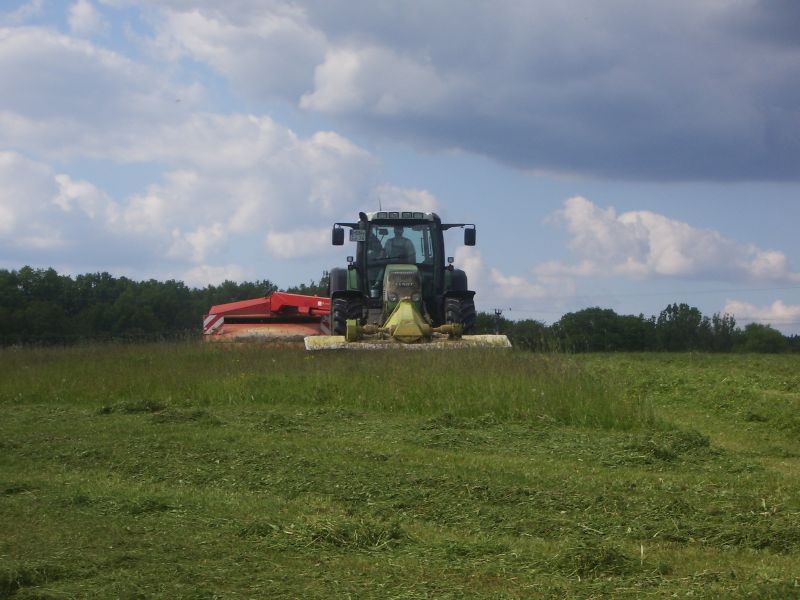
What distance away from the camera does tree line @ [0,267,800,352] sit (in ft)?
103

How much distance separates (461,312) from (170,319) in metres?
23.9

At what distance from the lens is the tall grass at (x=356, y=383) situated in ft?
34.8

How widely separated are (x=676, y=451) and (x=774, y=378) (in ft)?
22.5

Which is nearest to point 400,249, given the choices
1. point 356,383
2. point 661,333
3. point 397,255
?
point 397,255

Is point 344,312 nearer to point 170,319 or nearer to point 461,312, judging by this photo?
point 461,312

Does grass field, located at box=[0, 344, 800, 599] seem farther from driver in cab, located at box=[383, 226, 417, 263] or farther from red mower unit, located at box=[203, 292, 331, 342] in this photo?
red mower unit, located at box=[203, 292, 331, 342]

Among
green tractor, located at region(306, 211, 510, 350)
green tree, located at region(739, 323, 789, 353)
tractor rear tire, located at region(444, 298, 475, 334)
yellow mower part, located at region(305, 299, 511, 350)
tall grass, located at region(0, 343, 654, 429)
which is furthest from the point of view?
green tree, located at region(739, 323, 789, 353)

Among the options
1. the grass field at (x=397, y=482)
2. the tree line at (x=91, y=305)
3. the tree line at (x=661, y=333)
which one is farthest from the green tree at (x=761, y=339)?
the grass field at (x=397, y=482)

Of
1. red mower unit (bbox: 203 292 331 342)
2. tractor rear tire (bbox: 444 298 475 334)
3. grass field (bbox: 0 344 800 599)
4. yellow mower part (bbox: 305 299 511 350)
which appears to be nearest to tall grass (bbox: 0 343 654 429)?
grass field (bbox: 0 344 800 599)

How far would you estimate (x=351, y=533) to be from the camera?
5305 mm

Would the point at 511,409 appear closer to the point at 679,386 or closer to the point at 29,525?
the point at 679,386

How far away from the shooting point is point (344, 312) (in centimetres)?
1789

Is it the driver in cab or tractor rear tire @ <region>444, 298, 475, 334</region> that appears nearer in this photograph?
tractor rear tire @ <region>444, 298, 475, 334</region>

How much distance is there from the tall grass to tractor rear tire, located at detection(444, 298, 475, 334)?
3129 millimetres
